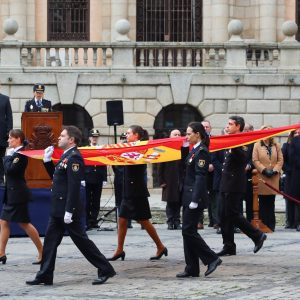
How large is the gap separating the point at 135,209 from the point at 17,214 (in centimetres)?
169

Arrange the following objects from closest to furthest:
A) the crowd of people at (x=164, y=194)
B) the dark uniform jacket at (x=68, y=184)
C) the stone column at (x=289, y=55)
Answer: the dark uniform jacket at (x=68, y=184)
the crowd of people at (x=164, y=194)
the stone column at (x=289, y=55)

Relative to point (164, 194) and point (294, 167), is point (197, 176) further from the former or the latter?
point (294, 167)

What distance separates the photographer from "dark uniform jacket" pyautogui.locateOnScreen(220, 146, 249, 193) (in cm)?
2108

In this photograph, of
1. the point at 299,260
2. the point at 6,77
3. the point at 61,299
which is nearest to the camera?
the point at 61,299

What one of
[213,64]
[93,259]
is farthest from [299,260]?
[213,64]

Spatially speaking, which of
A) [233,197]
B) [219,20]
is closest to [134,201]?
[233,197]

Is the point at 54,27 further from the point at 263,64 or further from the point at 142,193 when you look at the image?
the point at 142,193

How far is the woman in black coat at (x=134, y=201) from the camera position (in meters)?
20.4

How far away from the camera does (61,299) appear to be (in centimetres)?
1652

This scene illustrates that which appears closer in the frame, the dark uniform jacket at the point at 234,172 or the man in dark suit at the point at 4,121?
the dark uniform jacket at the point at 234,172

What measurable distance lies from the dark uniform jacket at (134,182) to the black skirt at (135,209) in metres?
0.07

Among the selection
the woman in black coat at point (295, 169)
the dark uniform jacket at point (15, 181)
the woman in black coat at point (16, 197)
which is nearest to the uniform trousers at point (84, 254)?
the woman in black coat at point (16, 197)

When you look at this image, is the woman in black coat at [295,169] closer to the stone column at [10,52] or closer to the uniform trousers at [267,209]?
the uniform trousers at [267,209]

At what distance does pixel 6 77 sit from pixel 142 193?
62.2 ft
